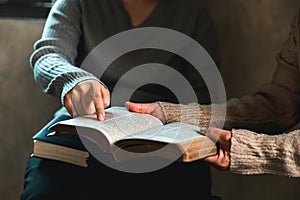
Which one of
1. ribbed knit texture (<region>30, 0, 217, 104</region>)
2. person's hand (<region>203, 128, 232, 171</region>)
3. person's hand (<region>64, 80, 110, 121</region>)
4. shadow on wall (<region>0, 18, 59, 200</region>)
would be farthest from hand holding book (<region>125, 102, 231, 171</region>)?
shadow on wall (<region>0, 18, 59, 200</region>)

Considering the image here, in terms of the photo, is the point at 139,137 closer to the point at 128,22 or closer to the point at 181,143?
the point at 181,143

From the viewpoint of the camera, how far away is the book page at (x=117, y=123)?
991mm

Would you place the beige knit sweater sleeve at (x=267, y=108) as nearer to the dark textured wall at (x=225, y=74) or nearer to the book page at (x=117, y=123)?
the book page at (x=117, y=123)

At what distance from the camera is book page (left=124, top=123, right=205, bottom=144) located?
0.95 meters

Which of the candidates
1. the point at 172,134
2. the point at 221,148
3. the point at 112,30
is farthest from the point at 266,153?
the point at 112,30

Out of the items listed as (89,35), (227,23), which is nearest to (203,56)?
(227,23)

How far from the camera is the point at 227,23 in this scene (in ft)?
5.24

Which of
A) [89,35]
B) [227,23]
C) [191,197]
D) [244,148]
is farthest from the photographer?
[227,23]

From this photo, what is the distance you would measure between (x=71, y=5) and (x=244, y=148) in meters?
0.67

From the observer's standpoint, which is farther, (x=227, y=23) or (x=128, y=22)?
(x=227, y=23)

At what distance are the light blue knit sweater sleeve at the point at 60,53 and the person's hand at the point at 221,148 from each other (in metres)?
0.31

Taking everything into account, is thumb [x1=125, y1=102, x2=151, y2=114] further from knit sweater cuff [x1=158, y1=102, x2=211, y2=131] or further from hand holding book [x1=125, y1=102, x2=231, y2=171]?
hand holding book [x1=125, y1=102, x2=231, y2=171]

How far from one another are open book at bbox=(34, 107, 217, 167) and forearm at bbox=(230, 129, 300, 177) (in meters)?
0.05

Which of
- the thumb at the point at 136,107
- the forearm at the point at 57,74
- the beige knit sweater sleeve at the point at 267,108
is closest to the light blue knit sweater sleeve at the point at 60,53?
the forearm at the point at 57,74
